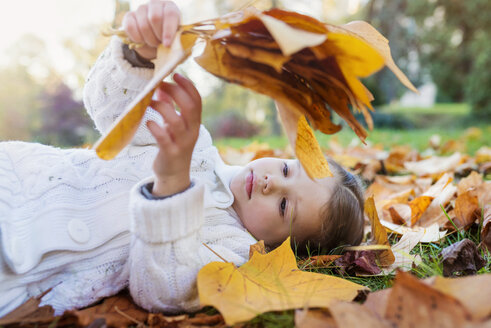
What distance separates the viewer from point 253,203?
1.54 metres

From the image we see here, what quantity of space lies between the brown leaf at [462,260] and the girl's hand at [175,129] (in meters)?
0.82

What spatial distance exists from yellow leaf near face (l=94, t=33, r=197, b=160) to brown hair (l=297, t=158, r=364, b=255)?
0.98 m

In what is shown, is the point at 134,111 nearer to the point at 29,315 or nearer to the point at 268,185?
the point at 29,315

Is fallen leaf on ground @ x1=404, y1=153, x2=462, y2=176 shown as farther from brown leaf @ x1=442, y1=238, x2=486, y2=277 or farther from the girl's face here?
brown leaf @ x1=442, y1=238, x2=486, y2=277

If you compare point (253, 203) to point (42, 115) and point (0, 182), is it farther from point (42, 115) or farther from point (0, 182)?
point (42, 115)

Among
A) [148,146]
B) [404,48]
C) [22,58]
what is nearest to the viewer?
[148,146]

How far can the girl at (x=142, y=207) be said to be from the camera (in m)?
1.03

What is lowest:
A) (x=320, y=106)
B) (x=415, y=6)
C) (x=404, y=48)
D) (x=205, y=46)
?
(x=404, y=48)

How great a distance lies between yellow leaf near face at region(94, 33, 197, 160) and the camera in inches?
29.7

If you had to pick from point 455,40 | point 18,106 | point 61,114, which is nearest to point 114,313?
point 18,106

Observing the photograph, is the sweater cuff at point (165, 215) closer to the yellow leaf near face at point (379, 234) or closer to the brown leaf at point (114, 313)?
the brown leaf at point (114, 313)

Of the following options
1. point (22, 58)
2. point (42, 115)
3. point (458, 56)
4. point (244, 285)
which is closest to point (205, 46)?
point (244, 285)

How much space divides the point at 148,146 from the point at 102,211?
0.36m

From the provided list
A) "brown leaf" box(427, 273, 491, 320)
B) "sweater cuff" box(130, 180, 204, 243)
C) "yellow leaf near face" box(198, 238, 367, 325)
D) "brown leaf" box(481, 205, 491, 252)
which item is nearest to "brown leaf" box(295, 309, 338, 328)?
"yellow leaf near face" box(198, 238, 367, 325)
